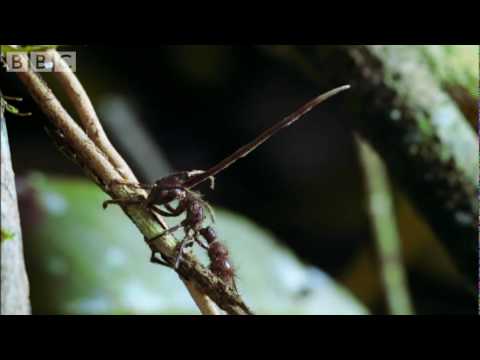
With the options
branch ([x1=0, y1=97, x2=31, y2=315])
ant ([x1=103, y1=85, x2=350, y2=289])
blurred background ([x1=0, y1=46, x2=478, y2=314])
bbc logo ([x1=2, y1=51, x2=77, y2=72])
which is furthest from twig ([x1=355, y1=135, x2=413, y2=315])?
branch ([x1=0, y1=97, x2=31, y2=315])

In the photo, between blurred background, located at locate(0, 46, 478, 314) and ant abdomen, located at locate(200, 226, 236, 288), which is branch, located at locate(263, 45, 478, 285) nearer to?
blurred background, located at locate(0, 46, 478, 314)

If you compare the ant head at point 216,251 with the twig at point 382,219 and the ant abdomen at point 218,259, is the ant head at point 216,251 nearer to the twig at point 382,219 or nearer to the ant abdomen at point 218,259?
the ant abdomen at point 218,259

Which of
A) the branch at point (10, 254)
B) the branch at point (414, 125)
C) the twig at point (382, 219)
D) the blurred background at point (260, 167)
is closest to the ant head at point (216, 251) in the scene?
the branch at point (10, 254)

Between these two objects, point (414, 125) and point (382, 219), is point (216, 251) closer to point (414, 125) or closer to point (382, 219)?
point (414, 125)

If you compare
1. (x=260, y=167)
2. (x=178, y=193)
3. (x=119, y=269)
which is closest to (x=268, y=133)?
(x=178, y=193)
